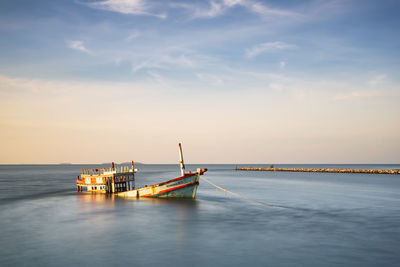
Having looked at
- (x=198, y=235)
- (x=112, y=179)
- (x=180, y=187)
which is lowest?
(x=198, y=235)

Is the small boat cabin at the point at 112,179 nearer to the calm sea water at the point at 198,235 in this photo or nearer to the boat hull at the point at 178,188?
the boat hull at the point at 178,188

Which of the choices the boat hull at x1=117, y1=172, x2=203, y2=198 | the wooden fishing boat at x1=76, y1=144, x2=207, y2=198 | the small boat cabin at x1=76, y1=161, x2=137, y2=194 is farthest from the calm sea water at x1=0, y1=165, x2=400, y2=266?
the small boat cabin at x1=76, y1=161, x2=137, y2=194

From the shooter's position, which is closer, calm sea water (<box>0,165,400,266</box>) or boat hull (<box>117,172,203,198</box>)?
calm sea water (<box>0,165,400,266</box>)

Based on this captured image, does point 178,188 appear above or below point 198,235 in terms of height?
above

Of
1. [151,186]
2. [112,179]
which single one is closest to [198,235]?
[151,186]

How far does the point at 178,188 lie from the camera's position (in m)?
42.5

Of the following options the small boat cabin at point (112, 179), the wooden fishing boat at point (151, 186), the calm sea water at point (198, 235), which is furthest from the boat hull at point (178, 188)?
the small boat cabin at point (112, 179)

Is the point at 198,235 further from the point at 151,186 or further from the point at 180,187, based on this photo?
the point at 151,186

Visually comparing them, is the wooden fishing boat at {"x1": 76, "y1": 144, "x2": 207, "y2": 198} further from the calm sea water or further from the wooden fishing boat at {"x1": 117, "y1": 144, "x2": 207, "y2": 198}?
the calm sea water

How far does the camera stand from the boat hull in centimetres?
4141

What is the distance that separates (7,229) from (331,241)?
1067 inches

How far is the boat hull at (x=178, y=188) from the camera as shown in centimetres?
4141

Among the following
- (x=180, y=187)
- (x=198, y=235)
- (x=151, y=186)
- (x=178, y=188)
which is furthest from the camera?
(x=151, y=186)

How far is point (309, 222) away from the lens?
30109 millimetres
